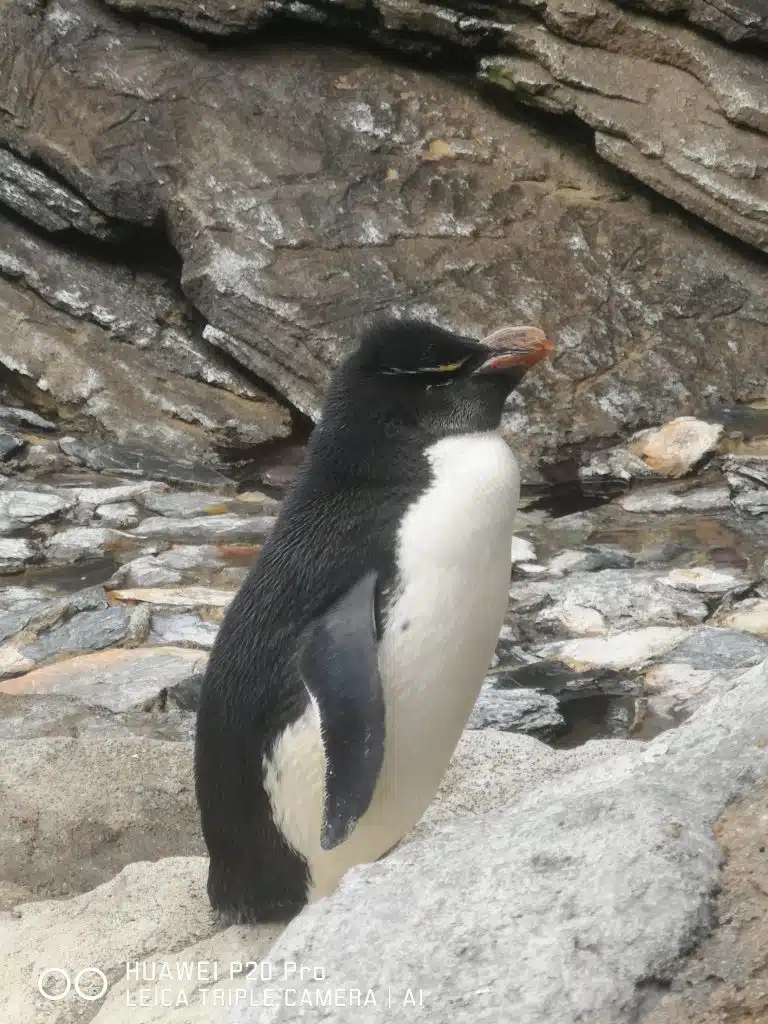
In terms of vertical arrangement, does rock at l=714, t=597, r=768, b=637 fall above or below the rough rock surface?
below

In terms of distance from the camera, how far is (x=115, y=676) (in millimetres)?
3223

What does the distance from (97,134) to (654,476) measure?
271cm

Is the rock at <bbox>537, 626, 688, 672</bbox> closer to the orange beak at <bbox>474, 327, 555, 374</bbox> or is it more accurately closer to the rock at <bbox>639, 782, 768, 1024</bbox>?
the orange beak at <bbox>474, 327, 555, 374</bbox>

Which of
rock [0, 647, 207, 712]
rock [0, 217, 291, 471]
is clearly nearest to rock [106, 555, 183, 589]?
rock [0, 647, 207, 712]

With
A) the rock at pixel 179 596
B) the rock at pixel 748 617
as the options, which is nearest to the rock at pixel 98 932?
the rock at pixel 179 596

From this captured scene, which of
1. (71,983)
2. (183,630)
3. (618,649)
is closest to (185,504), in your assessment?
(183,630)

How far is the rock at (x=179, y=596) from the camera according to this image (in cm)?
376

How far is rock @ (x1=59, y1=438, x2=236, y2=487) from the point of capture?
16.1ft

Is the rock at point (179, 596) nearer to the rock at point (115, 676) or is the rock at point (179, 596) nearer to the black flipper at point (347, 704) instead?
the rock at point (115, 676)

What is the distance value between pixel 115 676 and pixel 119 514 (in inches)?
57.2

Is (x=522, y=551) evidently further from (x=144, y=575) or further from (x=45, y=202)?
(x=45, y=202)

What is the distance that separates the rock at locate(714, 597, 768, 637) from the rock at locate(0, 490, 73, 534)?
2343mm

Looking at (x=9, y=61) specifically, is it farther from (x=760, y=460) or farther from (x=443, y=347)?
(x=443, y=347)

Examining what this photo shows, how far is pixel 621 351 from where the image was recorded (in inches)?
202
